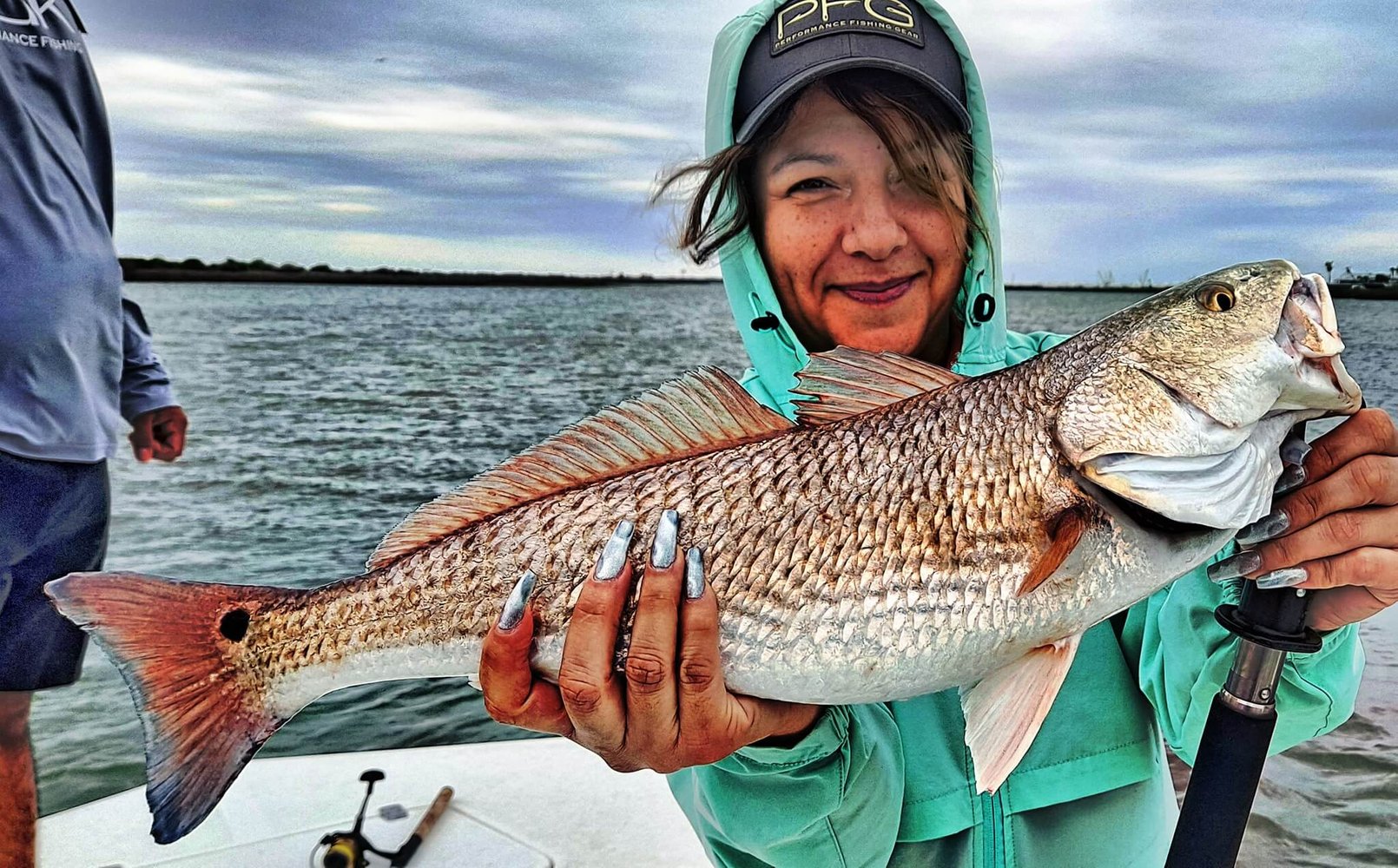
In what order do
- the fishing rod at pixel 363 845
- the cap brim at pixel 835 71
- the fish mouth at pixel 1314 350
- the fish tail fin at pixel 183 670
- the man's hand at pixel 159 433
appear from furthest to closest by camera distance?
the man's hand at pixel 159 433, the fishing rod at pixel 363 845, the cap brim at pixel 835 71, the fish tail fin at pixel 183 670, the fish mouth at pixel 1314 350

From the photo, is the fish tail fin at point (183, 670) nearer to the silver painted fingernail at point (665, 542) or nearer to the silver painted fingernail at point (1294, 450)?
the silver painted fingernail at point (665, 542)

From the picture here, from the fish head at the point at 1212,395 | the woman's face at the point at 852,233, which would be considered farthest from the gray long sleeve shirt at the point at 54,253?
the fish head at the point at 1212,395

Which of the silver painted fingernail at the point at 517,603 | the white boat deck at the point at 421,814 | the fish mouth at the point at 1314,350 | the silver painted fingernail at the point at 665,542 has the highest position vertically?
the fish mouth at the point at 1314,350

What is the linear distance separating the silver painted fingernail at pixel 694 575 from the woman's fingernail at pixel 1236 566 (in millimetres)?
950

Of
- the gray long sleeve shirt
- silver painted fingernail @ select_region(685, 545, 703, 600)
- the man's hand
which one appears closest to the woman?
silver painted fingernail @ select_region(685, 545, 703, 600)

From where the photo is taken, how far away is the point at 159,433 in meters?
4.58

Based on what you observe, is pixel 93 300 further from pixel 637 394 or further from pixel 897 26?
pixel 897 26

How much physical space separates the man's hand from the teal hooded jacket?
320cm

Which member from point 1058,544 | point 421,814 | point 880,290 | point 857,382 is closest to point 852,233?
point 880,290

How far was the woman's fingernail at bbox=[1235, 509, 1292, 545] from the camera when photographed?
5.64 ft

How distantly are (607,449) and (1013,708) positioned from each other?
91 cm

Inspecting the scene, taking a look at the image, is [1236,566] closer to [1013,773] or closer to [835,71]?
[1013,773]

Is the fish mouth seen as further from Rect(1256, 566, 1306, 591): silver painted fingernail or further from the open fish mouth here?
Rect(1256, 566, 1306, 591): silver painted fingernail

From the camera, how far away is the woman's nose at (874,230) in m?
2.48
